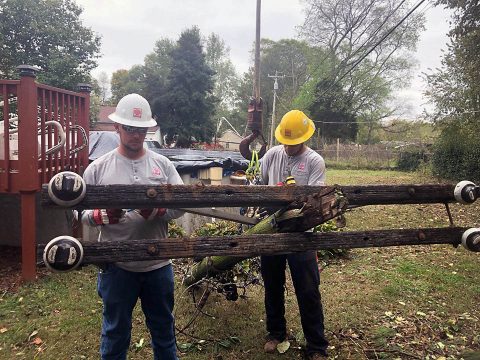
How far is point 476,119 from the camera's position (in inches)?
552

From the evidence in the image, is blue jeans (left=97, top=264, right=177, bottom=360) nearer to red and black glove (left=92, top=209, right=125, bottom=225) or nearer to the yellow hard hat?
red and black glove (left=92, top=209, right=125, bottom=225)

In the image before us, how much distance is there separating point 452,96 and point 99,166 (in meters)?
17.1

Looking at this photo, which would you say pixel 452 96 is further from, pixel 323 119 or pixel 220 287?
pixel 323 119

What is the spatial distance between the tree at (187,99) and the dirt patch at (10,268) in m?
26.3

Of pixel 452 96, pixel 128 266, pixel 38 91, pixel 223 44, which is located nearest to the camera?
pixel 128 266

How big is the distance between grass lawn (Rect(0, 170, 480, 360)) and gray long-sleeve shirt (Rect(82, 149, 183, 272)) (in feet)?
4.55

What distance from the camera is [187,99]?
103 ft

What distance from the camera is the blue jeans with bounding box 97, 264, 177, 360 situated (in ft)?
7.84

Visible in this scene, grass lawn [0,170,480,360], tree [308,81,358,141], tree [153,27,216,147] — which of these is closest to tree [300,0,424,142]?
tree [308,81,358,141]

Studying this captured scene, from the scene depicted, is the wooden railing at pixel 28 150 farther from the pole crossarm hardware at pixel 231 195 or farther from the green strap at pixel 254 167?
the pole crossarm hardware at pixel 231 195

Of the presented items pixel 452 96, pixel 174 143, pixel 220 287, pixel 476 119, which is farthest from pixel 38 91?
pixel 174 143

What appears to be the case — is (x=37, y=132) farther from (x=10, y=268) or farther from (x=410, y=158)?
(x=410, y=158)

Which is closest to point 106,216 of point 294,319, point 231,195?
point 231,195

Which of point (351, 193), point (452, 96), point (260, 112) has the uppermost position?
point (452, 96)
